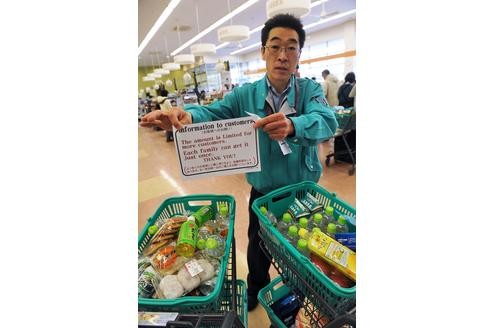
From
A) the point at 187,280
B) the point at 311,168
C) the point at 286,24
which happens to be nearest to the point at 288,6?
the point at 286,24

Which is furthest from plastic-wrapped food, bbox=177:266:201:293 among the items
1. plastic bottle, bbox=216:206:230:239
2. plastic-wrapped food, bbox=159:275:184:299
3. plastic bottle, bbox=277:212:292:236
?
plastic bottle, bbox=277:212:292:236

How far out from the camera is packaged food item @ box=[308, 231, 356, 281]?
85 cm

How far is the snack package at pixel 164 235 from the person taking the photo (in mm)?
1086

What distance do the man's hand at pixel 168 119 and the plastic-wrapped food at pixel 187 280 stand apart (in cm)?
54

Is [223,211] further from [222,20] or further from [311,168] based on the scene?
[222,20]

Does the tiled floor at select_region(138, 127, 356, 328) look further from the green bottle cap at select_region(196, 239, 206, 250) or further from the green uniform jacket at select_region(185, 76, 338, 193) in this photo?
the green bottle cap at select_region(196, 239, 206, 250)

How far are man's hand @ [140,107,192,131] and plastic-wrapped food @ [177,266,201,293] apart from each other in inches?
21.4

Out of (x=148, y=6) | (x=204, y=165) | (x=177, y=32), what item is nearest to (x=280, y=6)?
(x=204, y=165)

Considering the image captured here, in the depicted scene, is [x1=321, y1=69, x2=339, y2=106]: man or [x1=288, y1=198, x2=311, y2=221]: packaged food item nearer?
[x1=288, y1=198, x2=311, y2=221]: packaged food item

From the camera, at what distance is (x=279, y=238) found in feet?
3.10

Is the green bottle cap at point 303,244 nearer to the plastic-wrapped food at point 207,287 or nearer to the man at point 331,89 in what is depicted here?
the plastic-wrapped food at point 207,287

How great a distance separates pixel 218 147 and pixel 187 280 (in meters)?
0.49

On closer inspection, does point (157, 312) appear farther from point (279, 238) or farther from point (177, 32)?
point (177, 32)

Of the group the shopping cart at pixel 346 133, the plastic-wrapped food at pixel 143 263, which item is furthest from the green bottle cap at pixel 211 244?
the shopping cart at pixel 346 133
